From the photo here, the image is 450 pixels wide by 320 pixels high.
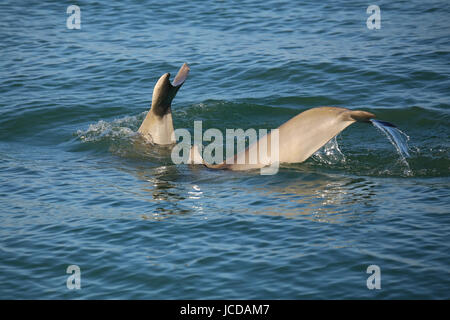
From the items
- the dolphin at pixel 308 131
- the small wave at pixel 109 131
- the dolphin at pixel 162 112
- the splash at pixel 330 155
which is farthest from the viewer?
the small wave at pixel 109 131

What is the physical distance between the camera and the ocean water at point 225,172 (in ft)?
25.7

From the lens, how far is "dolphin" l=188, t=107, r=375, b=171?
8844 mm

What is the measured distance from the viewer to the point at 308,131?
920cm

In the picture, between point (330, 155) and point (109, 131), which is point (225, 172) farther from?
point (109, 131)

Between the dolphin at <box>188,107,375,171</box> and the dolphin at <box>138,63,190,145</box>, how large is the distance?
1.85 meters

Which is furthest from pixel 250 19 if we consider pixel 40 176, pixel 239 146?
pixel 40 176

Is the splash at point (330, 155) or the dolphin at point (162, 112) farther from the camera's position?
the splash at point (330, 155)

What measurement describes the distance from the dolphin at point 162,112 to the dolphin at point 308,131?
1854 mm

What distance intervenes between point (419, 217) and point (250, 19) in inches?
550

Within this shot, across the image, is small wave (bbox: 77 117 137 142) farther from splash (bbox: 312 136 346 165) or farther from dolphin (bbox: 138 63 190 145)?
splash (bbox: 312 136 346 165)

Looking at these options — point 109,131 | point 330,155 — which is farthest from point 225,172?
point 109,131

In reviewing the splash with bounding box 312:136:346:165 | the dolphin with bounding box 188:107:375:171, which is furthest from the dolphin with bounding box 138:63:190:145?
the splash with bounding box 312:136:346:165

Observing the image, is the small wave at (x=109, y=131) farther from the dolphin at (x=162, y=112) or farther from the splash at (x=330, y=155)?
the splash at (x=330, y=155)

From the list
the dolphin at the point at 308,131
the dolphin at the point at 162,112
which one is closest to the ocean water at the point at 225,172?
the dolphin at the point at 162,112
